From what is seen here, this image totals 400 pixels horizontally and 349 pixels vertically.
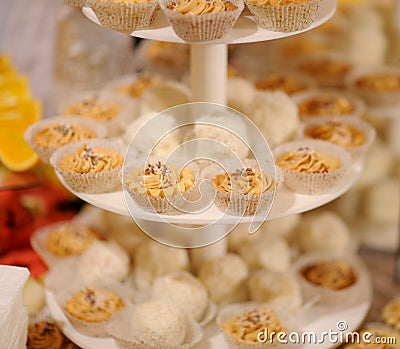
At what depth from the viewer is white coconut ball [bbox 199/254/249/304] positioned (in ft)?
6.26

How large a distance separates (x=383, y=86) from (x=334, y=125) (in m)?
0.57

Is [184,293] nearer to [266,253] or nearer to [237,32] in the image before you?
[266,253]

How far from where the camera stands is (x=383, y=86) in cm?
246

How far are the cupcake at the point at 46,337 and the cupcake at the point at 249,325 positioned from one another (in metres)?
0.41

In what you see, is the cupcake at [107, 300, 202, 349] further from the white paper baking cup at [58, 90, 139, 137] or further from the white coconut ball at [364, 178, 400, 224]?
the white coconut ball at [364, 178, 400, 224]

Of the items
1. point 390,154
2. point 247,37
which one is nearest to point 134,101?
Result: point 247,37

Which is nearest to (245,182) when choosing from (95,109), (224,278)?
(224,278)

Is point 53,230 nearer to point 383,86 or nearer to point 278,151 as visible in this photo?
point 278,151

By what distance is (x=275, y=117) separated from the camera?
1.82 meters

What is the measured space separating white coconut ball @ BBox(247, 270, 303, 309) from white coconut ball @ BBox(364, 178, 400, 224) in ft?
2.45

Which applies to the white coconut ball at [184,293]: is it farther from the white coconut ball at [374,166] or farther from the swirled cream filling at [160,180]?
the white coconut ball at [374,166]

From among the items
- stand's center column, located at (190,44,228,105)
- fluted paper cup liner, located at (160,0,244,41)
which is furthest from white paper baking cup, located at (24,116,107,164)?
fluted paper cup liner, located at (160,0,244,41)

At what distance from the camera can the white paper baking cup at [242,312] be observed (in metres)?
1.68

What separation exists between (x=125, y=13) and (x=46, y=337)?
2.88ft
